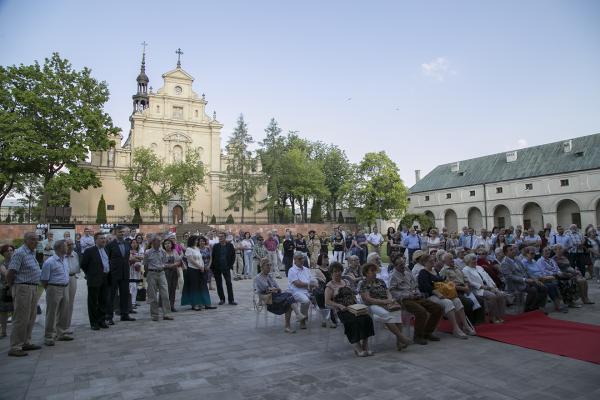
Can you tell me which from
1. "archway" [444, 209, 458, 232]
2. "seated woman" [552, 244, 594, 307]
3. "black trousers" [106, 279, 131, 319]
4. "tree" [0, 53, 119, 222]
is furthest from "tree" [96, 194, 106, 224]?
"archway" [444, 209, 458, 232]

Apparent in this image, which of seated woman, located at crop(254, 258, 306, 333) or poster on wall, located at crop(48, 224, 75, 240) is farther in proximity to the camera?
poster on wall, located at crop(48, 224, 75, 240)

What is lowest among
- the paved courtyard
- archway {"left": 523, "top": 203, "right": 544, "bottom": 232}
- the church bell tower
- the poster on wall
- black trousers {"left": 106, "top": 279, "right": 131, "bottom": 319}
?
the paved courtyard

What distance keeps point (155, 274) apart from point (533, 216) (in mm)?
44379

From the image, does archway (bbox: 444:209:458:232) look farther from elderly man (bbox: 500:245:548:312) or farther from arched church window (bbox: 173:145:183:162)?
elderly man (bbox: 500:245:548:312)

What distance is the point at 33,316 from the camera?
617cm

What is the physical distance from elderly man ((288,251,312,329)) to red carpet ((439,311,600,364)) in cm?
256

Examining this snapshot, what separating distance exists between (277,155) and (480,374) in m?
43.4

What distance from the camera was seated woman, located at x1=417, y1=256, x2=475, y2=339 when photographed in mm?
6418

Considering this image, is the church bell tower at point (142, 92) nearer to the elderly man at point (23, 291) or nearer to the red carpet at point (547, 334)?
the elderly man at point (23, 291)

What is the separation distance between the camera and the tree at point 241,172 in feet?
146

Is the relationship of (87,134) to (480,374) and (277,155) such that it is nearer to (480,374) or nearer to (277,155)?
(277,155)

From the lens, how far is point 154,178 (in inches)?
1507

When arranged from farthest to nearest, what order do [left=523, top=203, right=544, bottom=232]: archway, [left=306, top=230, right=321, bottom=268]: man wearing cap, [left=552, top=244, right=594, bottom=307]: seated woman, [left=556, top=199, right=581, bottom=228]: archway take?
[left=523, top=203, right=544, bottom=232]: archway < [left=556, top=199, right=581, bottom=228]: archway < [left=306, top=230, right=321, bottom=268]: man wearing cap < [left=552, top=244, right=594, bottom=307]: seated woman

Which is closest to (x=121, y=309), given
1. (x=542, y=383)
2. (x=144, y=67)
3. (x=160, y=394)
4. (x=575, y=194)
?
(x=160, y=394)
